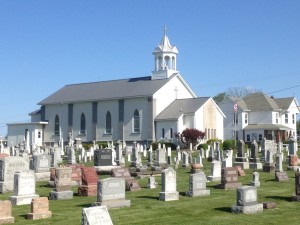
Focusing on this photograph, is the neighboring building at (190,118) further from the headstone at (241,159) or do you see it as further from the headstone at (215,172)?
the headstone at (215,172)

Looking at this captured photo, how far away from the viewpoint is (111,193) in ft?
48.8

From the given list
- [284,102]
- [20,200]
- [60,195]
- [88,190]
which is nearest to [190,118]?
[284,102]

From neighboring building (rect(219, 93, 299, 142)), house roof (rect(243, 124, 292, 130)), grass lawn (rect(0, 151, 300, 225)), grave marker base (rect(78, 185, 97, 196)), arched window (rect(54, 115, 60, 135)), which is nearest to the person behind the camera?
grass lawn (rect(0, 151, 300, 225))

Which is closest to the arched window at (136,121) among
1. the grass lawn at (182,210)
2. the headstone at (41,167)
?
the headstone at (41,167)

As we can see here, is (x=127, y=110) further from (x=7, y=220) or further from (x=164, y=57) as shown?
(x=7, y=220)

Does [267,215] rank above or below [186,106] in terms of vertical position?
below

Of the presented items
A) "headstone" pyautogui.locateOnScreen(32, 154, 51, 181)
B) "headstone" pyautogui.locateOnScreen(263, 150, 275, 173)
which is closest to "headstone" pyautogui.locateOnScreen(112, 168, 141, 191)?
"headstone" pyautogui.locateOnScreen(32, 154, 51, 181)

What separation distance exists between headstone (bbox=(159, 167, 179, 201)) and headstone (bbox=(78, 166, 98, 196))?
2.84 m

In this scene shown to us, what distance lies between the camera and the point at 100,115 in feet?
217

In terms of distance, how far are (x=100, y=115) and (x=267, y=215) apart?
175 feet

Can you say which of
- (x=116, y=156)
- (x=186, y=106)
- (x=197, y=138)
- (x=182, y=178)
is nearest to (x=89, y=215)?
(x=182, y=178)

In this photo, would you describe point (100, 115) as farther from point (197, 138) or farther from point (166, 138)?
point (197, 138)

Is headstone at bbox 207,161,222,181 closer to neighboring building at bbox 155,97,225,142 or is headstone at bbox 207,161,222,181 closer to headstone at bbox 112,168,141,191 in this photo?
headstone at bbox 112,168,141,191

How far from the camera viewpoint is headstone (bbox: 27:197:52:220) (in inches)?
526
